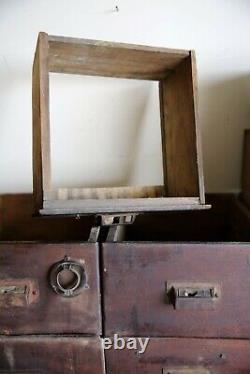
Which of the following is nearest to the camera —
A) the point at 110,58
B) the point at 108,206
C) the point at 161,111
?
the point at 108,206

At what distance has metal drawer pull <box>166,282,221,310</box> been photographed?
843mm

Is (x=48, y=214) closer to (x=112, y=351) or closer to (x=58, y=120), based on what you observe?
(x=112, y=351)

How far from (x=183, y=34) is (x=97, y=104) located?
363mm

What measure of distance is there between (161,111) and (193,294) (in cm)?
63

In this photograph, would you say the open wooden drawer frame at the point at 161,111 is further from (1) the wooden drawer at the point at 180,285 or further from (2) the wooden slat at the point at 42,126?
(1) the wooden drawer at the point at 180,285

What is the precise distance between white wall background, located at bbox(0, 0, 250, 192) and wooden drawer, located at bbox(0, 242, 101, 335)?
0.50 m

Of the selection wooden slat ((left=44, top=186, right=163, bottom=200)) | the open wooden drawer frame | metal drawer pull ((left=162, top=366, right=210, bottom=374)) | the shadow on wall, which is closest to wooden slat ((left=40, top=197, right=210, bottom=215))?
the open wooden drawer frame

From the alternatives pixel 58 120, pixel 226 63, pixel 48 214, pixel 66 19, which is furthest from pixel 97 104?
pixel 48 214

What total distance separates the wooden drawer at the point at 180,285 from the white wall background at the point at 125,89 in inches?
20.5

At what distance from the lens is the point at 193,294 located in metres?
0.85

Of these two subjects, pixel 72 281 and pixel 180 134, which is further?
pixel 180 134

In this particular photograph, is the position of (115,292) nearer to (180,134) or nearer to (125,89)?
(180,134)

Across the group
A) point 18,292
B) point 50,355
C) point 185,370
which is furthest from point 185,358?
point 18,292

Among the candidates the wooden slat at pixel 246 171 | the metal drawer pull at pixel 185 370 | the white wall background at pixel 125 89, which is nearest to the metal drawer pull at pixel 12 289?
the metal drawer pull at pixel 185 370
